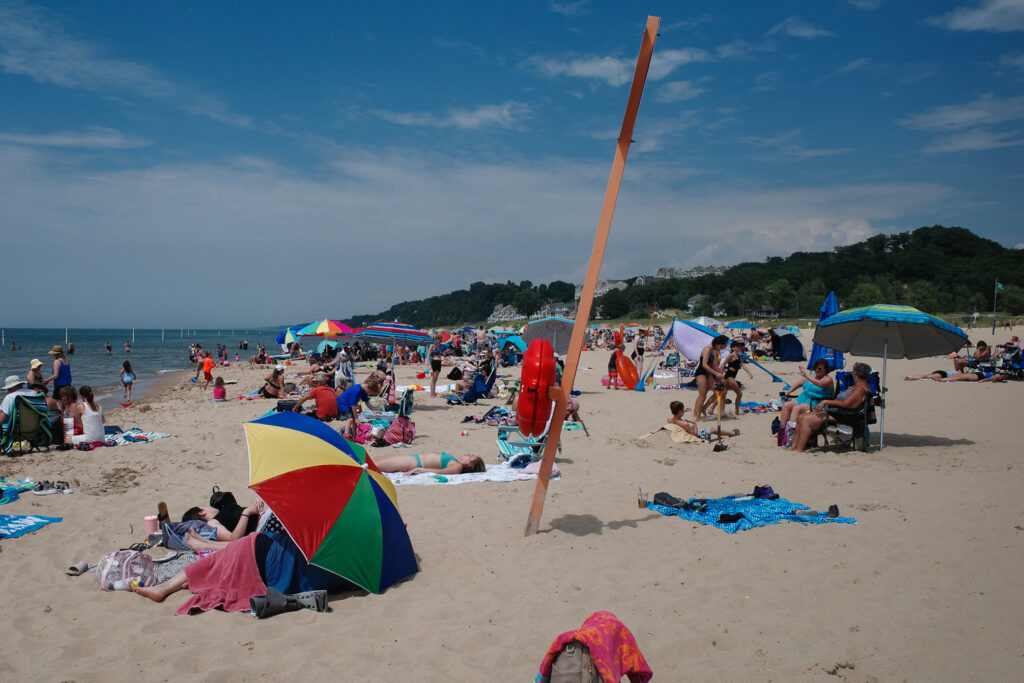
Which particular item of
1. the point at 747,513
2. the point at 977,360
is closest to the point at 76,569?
the point at 747,513

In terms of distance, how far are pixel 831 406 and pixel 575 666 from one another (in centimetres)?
703

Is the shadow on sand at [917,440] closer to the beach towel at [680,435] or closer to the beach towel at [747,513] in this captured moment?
the beach towel at [680,435]

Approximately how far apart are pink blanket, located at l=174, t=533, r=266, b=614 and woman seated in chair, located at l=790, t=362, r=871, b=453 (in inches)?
270

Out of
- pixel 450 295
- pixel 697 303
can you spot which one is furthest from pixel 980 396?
pixel 450 295

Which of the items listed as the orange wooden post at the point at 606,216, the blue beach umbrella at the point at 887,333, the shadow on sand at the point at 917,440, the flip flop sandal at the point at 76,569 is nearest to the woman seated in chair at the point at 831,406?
the blue beach umbrella at the point at 887,333

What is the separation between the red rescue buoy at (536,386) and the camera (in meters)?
4.29

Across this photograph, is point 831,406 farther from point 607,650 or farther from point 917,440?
point 607,650

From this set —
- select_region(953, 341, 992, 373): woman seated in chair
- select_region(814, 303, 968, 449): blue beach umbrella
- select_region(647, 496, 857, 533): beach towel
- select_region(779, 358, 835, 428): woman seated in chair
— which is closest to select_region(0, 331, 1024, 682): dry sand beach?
select_region(647, 496, 857, 533): beach towel

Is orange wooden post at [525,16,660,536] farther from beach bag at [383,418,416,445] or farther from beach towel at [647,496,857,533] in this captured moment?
beach bag at [383,418,416,445]

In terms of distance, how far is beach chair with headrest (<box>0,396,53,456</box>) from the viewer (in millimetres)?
8242

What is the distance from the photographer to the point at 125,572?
13.3ft

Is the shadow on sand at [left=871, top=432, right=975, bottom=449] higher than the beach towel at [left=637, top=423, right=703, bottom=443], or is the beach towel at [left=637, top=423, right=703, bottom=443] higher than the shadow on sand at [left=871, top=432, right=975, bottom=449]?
the shadow on sand at [left=871, top=432, right=975, bottom=449]

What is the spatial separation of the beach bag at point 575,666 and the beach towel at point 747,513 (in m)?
3.17

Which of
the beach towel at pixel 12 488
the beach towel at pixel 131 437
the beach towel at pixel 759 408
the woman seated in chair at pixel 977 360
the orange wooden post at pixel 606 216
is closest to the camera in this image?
the orange wooden post at pixel 606 216
